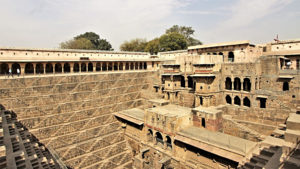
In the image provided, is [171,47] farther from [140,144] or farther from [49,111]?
[49,111]

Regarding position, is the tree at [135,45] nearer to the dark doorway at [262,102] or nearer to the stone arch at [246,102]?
the stone arch at [246,102]

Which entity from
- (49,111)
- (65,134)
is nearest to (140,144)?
(65,134)

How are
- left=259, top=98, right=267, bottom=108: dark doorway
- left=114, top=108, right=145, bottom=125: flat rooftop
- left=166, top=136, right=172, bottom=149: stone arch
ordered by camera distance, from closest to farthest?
left=166, top=136, right=172, bottom=149: stone arch, left=259, top=98, right=267, bottom=108: dark doorway, left=114, top=108, right=145, bottom=125: flat rooftop

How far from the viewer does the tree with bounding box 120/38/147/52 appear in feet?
164

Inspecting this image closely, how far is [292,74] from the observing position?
1666 centimetres

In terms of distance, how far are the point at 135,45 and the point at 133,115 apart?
32.8 meters

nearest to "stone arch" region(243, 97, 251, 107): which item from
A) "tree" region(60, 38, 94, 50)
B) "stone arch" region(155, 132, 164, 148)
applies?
"stone arch" region(155, 132, 164, 148)

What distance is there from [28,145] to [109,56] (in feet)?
65.8

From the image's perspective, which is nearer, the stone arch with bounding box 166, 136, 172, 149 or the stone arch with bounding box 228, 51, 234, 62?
the stone arch with bounding box 166, 136, 172, 149

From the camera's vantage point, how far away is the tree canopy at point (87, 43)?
48.2 meters

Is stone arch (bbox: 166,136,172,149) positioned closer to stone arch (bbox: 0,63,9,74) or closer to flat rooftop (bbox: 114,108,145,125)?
flat rooftop (bbox: 114,108,145,125)

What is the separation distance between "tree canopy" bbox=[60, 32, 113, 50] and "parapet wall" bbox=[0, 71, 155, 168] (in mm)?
29198

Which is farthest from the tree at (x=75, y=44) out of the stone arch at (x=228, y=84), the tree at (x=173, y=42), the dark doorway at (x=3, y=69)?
the stone arch at (x=228, y=84)

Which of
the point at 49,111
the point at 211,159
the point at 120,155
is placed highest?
the point at 49,111
